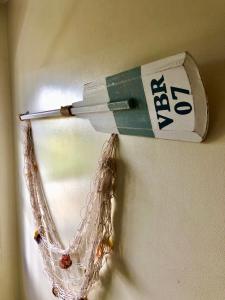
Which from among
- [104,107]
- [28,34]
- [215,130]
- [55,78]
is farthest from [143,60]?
[28,34]

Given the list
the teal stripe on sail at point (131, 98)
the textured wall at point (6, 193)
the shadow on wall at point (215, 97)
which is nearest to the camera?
A: the shadow on wall at point (215, 97)

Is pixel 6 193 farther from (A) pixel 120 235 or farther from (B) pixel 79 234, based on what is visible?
(A) pixel 120 235

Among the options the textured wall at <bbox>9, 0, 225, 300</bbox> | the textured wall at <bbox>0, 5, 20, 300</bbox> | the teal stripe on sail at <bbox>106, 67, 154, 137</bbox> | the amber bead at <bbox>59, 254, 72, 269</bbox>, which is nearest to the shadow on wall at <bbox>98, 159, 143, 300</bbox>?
the textured wall at <bbox>9, 0, 225, 300</bbox>

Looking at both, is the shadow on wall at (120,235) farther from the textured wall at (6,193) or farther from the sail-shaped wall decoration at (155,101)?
the textured wall at (6,193)

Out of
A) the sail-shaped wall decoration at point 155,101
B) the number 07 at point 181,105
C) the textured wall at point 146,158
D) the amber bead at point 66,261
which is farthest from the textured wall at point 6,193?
the number 07 at point 181,105

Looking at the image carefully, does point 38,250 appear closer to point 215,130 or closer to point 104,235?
point 104,235

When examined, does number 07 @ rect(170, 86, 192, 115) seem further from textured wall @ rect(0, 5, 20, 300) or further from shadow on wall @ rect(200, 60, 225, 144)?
textured wall @ rect(0, 5, 20, 300)
